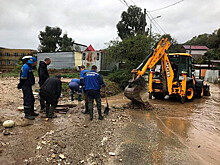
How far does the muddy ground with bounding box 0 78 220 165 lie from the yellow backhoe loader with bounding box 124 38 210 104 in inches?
55.3

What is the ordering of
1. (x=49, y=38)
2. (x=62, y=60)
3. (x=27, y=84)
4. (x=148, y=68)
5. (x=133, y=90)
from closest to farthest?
(x=27, y=84), (x=133, y=90), (x=148, y=68), (x=62, y=60), (x=49, y=38)

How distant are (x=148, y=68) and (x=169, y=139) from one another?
Answer: 3795 mm

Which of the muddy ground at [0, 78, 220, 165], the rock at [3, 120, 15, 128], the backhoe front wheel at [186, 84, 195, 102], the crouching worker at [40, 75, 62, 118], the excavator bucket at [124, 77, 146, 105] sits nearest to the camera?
the muddy ground at [0, 78, 220, 165]

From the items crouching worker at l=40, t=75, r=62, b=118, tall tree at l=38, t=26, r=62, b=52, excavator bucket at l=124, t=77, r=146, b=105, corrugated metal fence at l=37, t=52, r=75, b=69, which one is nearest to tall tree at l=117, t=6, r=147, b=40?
tall tree at l=38, t=26, r=62, b=52

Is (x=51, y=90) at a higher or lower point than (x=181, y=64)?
lower

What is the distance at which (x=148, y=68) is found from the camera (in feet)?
24.9

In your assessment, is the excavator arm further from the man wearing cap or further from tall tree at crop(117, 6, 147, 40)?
tall tree at crop(117, 6, 147, 40)

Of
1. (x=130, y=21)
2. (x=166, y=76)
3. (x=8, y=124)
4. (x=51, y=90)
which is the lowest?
(x=8, y=124)

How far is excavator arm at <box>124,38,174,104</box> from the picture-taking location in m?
6.62

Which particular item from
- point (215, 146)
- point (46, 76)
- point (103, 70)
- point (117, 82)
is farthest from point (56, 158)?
point (103, 70)

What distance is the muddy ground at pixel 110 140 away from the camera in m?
3.25

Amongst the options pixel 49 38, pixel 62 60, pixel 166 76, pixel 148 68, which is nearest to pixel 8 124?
pixel 148 68

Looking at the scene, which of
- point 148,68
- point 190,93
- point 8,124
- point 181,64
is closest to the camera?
point 8,124

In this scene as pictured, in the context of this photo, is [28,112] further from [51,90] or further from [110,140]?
[110,140]
